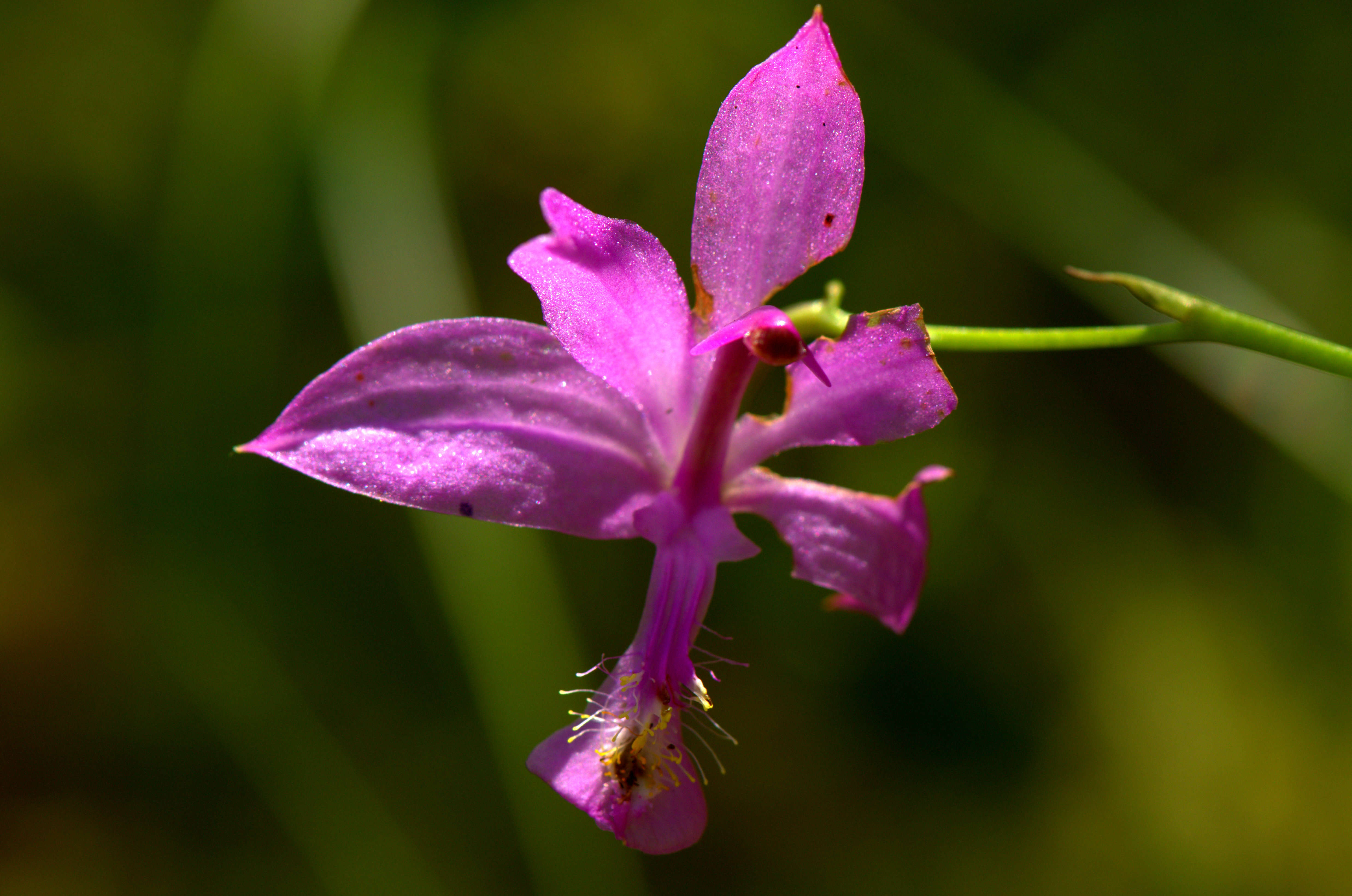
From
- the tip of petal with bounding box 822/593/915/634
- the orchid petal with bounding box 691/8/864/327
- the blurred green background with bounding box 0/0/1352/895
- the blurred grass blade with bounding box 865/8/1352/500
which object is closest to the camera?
the orchid petal with bounding box 691/8/864/327

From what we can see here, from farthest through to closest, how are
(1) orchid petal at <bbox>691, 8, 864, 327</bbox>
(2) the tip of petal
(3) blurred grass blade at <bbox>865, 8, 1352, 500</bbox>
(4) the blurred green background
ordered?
(4) the blurred green background < (3) blurred grass blade at <bbox>865, 8, 1352, 500</bbox> < (2) the tip of petal < (1) orchid petal at <bbox>691, 8, 864, 327</bbox>

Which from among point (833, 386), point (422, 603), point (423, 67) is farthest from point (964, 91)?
point (422, 603)

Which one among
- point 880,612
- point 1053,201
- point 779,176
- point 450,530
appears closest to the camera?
point 779,176

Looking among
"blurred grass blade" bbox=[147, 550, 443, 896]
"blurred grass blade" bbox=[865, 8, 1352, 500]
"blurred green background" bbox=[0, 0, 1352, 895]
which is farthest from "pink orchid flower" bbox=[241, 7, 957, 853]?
"blurred grass blade" bbox=[147, 550, 443, 896]

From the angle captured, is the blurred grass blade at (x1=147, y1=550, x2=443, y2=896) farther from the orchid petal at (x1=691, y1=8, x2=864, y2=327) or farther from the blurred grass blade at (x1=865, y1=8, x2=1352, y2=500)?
the blurred grass blade at (x1=865, y1=8, x2=1352, y2=500)

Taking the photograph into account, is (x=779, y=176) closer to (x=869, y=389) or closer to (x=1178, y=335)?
(x=869, y=389)

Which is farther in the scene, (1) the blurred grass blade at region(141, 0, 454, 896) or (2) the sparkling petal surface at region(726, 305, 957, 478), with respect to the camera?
(1) the blurred grass blade at region(141, 0, 454, 896)

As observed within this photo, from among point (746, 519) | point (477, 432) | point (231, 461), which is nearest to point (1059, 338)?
A: point (477, 432)
